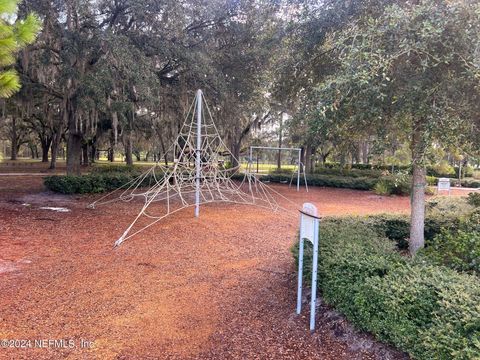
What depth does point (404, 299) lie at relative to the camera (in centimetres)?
222

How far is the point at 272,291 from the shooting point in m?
3.58

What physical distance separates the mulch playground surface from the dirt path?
10 mm

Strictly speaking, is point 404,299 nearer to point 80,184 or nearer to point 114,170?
point 80,184

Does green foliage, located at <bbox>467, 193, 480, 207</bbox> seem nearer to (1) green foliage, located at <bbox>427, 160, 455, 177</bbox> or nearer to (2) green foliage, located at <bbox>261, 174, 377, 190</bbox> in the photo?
(1) green foliage, located at <bbox>427, 160, 455, 177</bbox>

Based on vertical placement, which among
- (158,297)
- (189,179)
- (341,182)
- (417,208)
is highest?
(189,179)

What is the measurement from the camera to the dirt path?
2.57 meters

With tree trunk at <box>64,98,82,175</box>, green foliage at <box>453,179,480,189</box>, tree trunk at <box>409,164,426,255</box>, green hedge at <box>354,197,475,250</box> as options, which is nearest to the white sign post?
tree trunk at <box>409,164,426,255</box>

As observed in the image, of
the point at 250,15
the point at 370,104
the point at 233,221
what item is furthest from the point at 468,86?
the point at 250,15

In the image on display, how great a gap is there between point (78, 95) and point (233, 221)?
4.84 metres

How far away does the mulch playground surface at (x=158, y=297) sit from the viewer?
256cm

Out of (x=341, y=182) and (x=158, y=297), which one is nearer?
(x=158, y=297)

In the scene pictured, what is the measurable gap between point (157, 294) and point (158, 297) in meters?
0.07

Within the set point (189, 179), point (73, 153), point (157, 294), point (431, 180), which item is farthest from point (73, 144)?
point (431, 180)

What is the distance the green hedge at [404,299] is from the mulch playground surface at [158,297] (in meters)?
0.23
